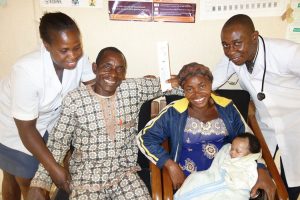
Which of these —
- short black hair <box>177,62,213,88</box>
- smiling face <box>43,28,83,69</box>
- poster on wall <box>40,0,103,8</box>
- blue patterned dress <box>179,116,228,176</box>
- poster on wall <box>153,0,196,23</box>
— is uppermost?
poster on wall <box>40,0,103,8</box>

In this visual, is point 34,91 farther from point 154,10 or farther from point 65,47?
point 154,10

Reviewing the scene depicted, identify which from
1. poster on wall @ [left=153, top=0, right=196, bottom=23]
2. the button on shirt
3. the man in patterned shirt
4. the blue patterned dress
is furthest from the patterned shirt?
poster on wall @ [left=153, top=0, right=196, bottom=23]

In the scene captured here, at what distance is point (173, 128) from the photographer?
1.67 metres

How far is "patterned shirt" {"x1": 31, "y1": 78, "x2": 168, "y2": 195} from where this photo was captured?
1573 millimetres

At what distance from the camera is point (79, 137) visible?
5.41 feet

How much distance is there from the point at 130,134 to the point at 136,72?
671 mm

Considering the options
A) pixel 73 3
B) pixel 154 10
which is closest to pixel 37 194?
pixel 73 3

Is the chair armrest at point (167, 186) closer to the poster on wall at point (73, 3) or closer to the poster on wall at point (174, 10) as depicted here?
the poster on wall at point (174, 10)

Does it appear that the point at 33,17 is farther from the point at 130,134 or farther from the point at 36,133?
the point at 130,134

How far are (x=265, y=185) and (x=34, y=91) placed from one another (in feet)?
4.54

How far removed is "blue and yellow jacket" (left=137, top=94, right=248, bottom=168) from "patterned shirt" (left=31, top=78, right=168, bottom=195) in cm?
14

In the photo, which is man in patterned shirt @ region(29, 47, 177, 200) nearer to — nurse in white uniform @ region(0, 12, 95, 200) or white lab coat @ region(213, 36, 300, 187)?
nurse in white uniform @ region(0, 12, 95, 200)

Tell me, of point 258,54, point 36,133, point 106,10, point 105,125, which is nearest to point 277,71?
point 258,54

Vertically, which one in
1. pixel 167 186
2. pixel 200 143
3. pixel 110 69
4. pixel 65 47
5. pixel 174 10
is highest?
pixel 174 10
